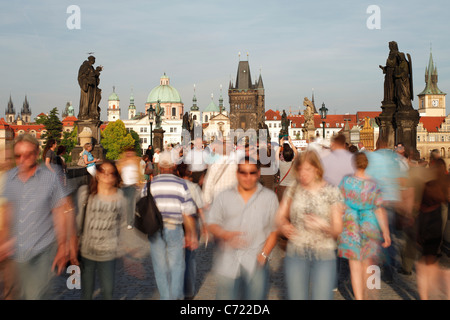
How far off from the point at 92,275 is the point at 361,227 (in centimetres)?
274

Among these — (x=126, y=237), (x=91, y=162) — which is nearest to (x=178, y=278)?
(x=126, y=237)

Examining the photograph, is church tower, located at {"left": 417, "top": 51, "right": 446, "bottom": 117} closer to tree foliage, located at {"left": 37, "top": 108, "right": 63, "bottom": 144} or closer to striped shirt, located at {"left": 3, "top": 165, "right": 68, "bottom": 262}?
tree foliage, located at {"left": 37, "top": 108, "right": 63, "bottom": 144}

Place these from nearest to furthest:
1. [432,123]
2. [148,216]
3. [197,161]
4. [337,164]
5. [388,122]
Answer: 1. [148,216]
2. [337,164]
3. [197,161]
4. [388,122]
5. [432,123]

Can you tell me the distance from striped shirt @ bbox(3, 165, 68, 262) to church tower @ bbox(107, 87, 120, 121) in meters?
189

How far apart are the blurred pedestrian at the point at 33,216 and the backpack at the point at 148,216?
0.82 m

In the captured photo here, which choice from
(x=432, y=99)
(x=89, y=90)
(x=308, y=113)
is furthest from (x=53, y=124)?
(x=432, y=99)

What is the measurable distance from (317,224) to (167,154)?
2026 mm

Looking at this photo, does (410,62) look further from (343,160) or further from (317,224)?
(317,224)

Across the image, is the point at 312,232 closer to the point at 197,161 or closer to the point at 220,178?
the point at 220,178

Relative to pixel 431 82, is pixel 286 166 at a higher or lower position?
lower

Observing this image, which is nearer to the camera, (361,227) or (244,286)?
(244,286)

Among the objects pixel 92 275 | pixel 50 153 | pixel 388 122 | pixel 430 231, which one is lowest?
pixel 92 275

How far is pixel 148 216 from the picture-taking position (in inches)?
199
